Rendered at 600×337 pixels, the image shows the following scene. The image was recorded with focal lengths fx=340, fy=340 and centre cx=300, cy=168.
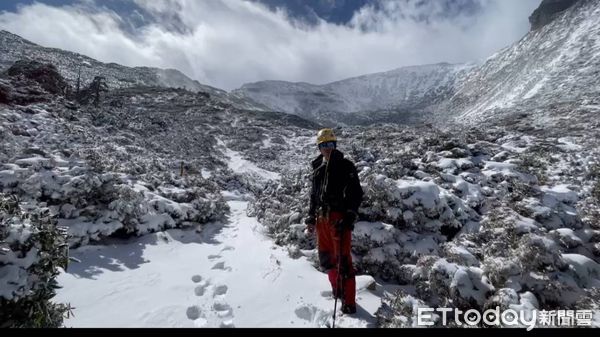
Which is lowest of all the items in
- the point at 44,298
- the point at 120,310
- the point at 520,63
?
the point at 120,310

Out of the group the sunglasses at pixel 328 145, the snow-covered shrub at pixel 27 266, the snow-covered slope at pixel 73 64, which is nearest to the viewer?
the snow-covered shrub at pixel 27 266

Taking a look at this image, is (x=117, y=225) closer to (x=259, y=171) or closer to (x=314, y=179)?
(x=314, y=179)

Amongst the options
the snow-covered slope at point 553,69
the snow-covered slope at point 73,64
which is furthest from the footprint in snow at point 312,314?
the snow-covered slope at point 73,64

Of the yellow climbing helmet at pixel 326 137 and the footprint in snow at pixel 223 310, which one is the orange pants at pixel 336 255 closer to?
the yellow climbing helmet at pixel 326 137

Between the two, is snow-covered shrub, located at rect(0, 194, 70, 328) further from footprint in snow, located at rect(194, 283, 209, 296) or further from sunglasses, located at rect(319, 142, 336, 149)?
sunglasses, located at rect(319, 142, 336, 149)

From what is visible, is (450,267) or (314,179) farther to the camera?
(314,179)

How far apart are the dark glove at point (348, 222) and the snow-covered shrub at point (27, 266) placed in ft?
9.80

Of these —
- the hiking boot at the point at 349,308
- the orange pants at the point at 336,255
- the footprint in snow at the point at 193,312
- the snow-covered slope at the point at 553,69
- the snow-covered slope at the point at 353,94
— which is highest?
the snow-covered slope at the point at 353,94

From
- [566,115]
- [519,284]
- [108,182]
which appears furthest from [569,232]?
[566,115]

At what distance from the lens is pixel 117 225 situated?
271 inches

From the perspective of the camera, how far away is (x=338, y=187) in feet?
14.7

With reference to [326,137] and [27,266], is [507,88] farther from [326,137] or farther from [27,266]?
[27,266]

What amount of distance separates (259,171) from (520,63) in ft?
251

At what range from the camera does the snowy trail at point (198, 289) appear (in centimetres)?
394
